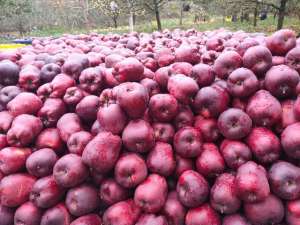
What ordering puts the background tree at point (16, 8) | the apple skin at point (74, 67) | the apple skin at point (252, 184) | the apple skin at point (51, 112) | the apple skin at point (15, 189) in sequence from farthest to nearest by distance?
the background tree at point (16, 8) < the apple skin at point (74, 67) < the apple skin at point (51, 112) < the apple skin at point (15, 189) < the apple skin at point (252, 184)

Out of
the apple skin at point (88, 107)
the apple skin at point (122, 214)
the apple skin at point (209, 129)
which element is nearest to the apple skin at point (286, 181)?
the apple skin at point (209, 129)

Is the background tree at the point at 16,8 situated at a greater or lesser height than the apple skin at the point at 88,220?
greater

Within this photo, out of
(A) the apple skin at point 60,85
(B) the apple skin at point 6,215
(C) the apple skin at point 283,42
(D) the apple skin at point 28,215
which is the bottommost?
(B) the apple skin at point 6,215

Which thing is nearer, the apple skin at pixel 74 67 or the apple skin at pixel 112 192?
the apple skin at pixel 112 192

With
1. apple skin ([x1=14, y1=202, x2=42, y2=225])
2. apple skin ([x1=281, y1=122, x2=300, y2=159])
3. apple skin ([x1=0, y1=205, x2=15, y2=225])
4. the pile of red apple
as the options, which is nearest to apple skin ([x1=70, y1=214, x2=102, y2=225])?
the pile of red apple

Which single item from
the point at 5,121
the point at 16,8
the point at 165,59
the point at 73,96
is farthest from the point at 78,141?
the point at 16,8

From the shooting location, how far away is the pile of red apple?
167 centimetres

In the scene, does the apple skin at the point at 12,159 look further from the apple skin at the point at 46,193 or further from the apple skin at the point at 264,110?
the apple skin at the point at 264,110

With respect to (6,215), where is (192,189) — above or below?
above

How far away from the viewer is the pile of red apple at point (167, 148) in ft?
5.47

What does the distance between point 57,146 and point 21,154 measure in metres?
0.23

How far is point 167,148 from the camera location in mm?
1826

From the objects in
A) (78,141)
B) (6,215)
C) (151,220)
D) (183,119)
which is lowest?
(6,215)

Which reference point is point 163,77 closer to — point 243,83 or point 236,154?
point 243,83
